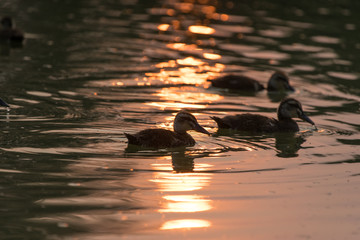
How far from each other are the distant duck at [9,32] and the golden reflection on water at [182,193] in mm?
11881

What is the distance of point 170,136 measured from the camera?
38.4 feet

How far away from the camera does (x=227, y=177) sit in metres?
10.3

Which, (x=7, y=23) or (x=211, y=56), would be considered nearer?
(x=211, y=56)

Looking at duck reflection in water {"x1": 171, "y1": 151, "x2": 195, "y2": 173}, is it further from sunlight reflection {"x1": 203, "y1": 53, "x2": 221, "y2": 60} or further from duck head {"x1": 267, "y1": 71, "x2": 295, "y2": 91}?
sunlight reflection {"x1": 203, "y1": 53, "x2": 221, "y2": 60}

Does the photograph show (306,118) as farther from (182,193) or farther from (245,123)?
(182,193)

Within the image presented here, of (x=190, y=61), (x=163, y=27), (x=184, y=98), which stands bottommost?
(x=184, y=98)

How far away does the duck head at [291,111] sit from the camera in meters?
13.7

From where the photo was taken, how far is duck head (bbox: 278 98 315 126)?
45.0 feet

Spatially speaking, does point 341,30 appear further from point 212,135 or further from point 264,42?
point 212,135

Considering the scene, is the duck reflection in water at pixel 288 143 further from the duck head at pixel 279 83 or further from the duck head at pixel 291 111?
the duck head at pixel 279 83

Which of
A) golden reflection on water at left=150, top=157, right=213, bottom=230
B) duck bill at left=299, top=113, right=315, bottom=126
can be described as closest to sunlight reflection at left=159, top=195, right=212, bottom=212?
golden reflection on water at left=150, top=157, right=213, bottom=230

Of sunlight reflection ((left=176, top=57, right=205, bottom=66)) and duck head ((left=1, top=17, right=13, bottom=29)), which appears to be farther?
duck head ((left=1, top=17, right=13, bottom=29))

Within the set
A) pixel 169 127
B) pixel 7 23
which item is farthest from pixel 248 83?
pixel 7 23

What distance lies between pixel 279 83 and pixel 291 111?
142 inches
